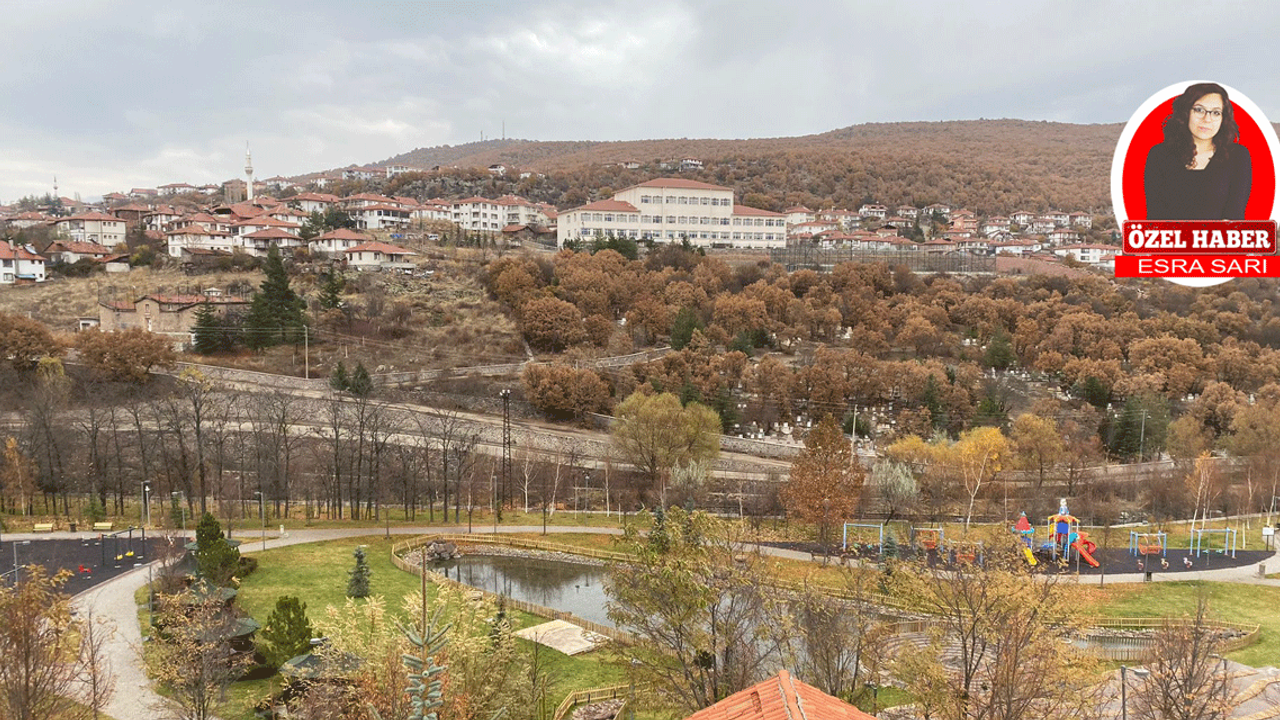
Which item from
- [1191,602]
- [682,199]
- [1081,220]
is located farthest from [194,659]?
[1081,220]

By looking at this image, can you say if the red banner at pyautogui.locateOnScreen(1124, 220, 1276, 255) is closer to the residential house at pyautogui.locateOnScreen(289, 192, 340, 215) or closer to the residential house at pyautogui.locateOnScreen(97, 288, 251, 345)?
the residential house at pyautogui.locateOnScreen(97, 288, 251, 345)

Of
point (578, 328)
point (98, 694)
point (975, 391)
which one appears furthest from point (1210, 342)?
point (98, 694)

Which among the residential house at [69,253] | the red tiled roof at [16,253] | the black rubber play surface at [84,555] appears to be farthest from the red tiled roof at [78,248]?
the black rubber play surface at [84,555]

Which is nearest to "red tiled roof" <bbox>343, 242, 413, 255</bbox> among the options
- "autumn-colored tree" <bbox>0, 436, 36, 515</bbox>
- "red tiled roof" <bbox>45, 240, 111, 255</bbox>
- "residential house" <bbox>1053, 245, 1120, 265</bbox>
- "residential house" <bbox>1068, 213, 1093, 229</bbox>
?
"red tiled roof" <bbox>45, 240, 111, 255</bbox>

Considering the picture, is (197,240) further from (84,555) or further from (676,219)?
(84,555)

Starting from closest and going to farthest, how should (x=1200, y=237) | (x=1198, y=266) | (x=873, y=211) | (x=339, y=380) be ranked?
(x=1198, y=266)
(x=1200, y=237)
(x=339, y=380)
(x=873, y=211)

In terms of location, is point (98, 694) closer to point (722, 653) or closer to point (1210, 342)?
point (722, 653)

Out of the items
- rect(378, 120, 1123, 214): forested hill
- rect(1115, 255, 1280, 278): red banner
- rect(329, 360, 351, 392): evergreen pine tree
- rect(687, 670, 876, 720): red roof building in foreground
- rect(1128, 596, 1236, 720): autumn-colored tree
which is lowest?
rect(1128, 596, 1236, 720): autumn-colored tree
